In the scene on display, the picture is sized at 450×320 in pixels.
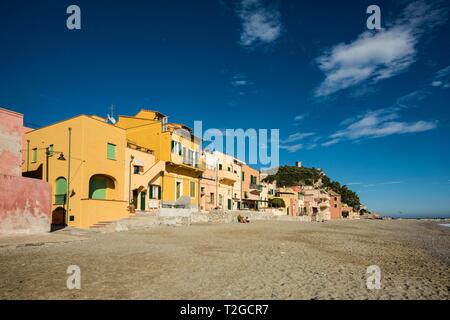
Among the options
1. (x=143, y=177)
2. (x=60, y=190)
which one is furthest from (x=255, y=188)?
(x=60, y=190)

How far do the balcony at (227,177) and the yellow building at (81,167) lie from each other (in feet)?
54.4

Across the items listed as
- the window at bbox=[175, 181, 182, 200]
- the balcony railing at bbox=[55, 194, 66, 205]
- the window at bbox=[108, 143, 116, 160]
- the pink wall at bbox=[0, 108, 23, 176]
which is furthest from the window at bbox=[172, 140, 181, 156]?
the pink wall at bbox=[0, 108, 23, 176]

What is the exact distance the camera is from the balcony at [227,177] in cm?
3630

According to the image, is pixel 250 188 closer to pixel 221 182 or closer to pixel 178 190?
pixel 221 182

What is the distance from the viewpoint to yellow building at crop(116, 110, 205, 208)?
26.6 m

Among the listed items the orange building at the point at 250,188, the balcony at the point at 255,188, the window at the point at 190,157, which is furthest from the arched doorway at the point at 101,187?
the balcony at the point at 255,188

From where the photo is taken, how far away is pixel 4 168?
1431cm

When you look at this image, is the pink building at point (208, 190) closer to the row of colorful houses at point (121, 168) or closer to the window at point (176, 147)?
the row of colorful houses at point (121, 168)

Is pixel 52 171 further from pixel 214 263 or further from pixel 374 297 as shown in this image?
pixel 374 297

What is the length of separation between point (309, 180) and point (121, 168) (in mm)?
75655

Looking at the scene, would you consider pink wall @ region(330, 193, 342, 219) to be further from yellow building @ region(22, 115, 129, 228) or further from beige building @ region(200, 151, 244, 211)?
yellow building @ region(22, 115, 129, 228)

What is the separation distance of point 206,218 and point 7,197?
16752 mm

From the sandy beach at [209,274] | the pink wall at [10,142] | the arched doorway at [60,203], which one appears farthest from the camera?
the arched doorway at [60,203]

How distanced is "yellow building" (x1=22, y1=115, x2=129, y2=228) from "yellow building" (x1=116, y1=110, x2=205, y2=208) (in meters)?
5.53
